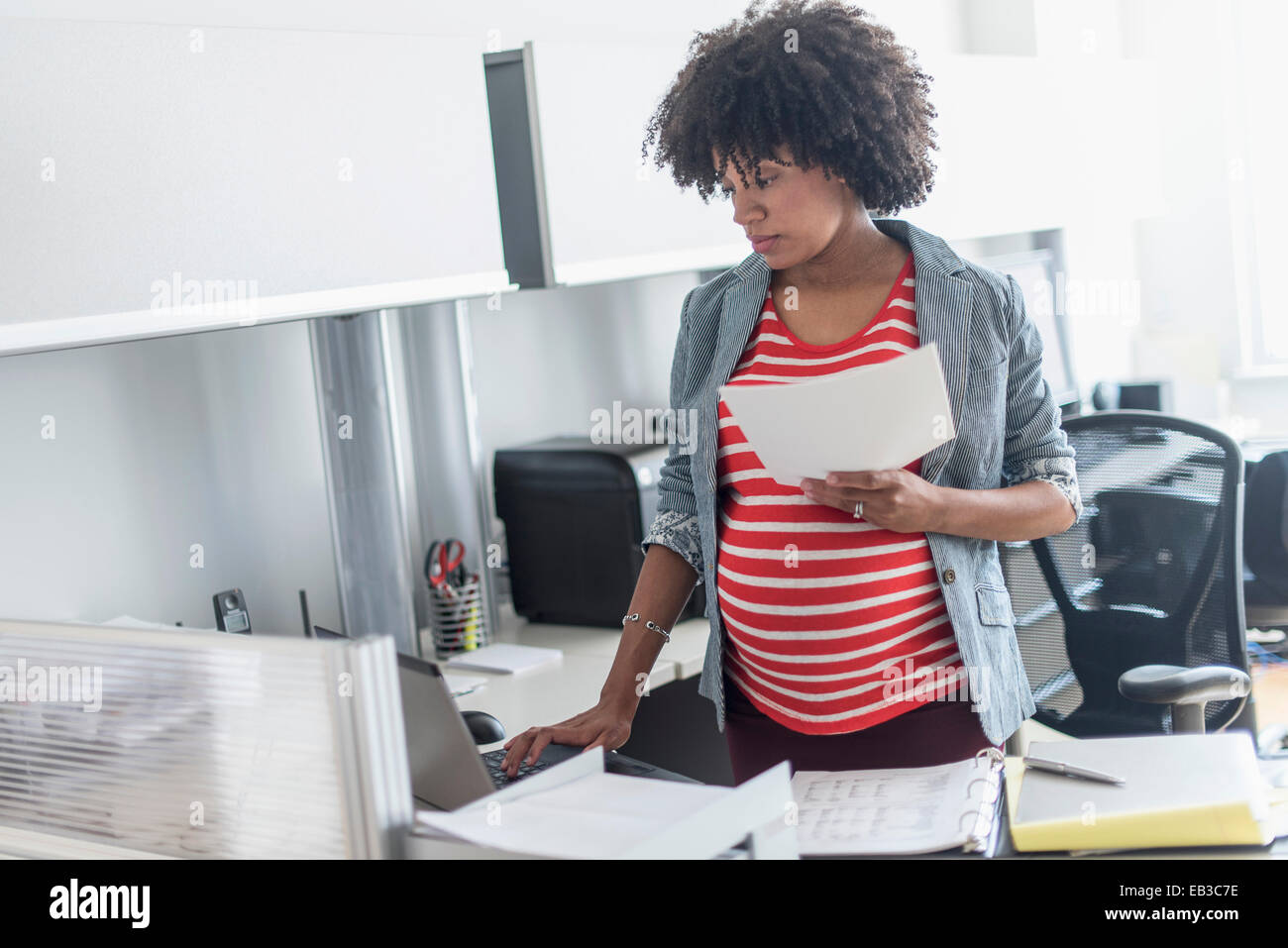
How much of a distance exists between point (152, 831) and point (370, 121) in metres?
1.05

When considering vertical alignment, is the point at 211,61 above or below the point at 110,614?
above

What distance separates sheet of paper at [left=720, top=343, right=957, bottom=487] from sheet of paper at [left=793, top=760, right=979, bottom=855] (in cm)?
31

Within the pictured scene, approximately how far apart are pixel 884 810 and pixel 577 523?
1.34m

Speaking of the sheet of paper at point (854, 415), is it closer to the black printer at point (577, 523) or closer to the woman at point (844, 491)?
the woman at point (844, 491)

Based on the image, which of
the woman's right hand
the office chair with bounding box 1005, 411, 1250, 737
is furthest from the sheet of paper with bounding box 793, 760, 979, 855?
the office chair with bounding box 1005, 411, 1250, 737

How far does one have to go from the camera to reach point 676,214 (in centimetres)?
229

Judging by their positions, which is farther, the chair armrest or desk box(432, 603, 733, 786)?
desk box(432, 603, 733, 786)

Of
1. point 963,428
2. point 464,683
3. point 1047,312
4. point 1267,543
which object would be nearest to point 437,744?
point 963,428

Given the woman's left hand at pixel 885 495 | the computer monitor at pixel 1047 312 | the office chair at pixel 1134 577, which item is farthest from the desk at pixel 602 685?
the computer monitor at pixel 1047 312

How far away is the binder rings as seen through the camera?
3.45 feet

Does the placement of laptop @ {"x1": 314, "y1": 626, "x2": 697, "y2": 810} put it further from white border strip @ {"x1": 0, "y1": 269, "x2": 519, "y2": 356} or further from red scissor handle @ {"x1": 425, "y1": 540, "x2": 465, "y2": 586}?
red scissor handle @ {"x1": 425, "y1": 540, "x2": 465, "y2": 586}

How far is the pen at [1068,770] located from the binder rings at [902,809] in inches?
1.4
